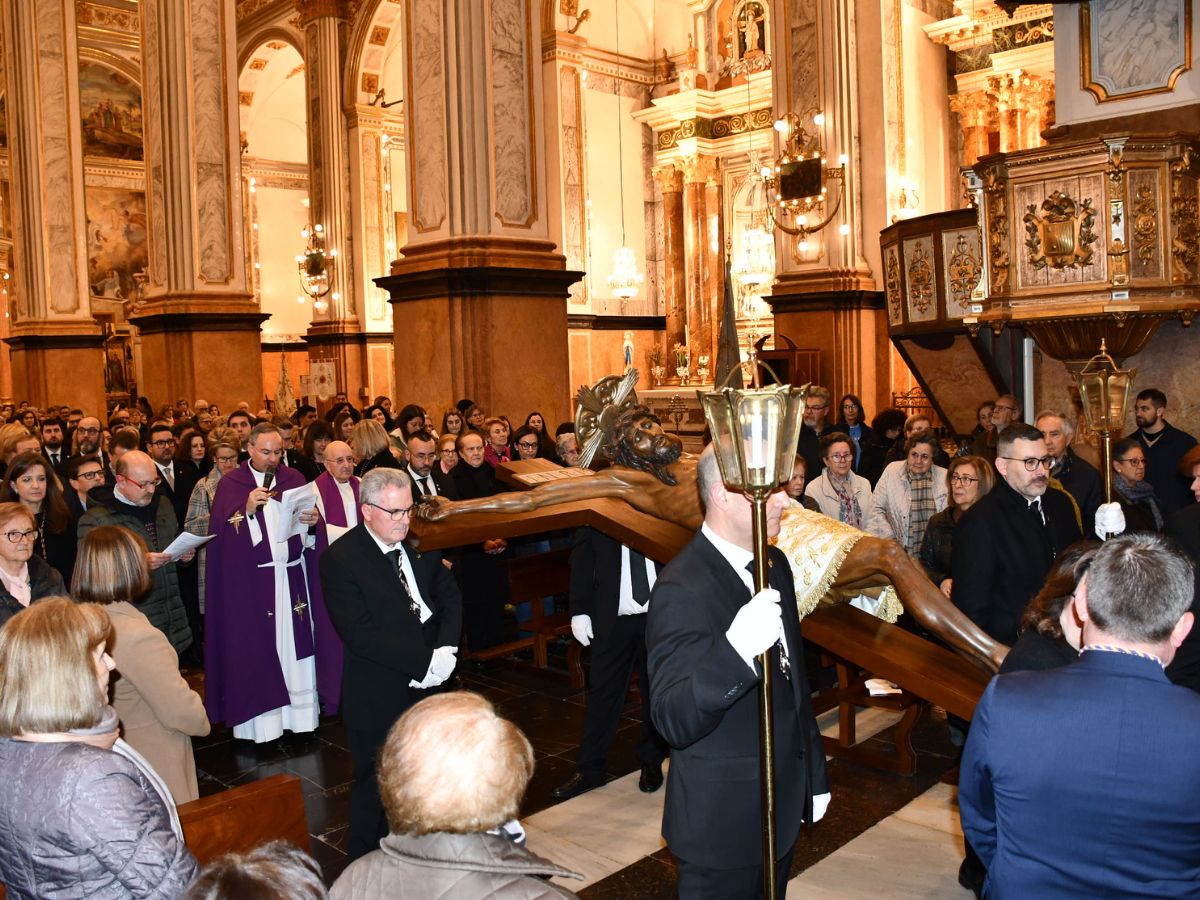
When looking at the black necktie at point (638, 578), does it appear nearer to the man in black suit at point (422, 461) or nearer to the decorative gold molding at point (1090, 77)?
the man in black suit at point (422, 461)

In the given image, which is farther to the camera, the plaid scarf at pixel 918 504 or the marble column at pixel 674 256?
the marble column at pixel 674 256

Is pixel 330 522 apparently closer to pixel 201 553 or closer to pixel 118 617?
pixel 201 553

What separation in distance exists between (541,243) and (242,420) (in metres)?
3.33

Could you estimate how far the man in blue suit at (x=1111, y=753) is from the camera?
7.21 feet

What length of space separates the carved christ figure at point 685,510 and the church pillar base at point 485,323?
222 inches

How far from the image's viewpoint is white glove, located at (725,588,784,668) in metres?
2.49

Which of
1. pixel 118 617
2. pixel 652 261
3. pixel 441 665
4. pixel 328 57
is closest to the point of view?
pixel 118 617

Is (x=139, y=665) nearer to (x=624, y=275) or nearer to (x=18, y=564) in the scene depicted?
(x=18, y=564)

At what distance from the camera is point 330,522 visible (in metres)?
6.68

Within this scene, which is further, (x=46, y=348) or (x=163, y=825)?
(x=46, y=348)

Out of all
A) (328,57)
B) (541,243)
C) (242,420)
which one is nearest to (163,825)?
Answer: (242,420)

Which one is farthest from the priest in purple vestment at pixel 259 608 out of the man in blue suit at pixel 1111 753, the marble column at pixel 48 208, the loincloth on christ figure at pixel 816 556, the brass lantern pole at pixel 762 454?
the marble column at pixel 48 208

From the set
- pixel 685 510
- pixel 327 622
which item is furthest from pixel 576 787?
pixel 327 622

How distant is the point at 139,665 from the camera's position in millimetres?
3861
